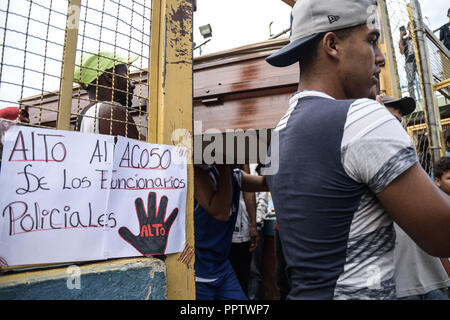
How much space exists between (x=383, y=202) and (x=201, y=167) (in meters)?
1.46

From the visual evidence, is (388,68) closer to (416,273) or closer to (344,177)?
(416,273)

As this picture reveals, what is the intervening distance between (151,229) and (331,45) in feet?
3.66

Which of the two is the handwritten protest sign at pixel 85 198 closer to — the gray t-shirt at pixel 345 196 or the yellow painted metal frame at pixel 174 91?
the yellow painted metal frame at pixel 174 91

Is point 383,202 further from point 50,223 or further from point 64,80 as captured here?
point 64,80

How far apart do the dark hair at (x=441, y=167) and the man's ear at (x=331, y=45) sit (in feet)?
7.03

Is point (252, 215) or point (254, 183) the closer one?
point (254, 183)

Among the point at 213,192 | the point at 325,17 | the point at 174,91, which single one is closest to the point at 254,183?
the point at 213,192

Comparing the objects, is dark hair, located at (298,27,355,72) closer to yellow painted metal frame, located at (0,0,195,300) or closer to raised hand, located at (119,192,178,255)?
yellow painted metal frame, located at (0,0,195,300)

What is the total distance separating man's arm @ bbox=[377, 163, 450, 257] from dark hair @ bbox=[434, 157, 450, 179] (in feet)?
7.00

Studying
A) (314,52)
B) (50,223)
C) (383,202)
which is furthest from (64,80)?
(383,202)

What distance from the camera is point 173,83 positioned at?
5.03 ft

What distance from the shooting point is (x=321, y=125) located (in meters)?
1.00

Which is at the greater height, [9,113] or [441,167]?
[9,113]
